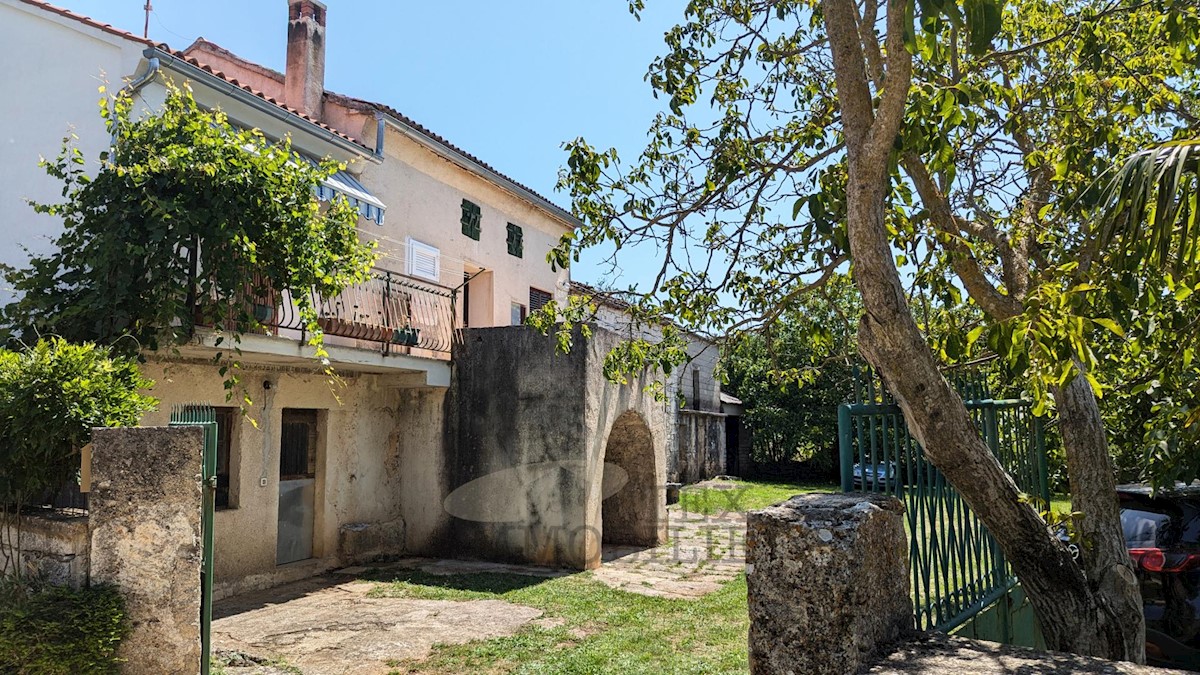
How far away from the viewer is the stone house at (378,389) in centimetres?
877

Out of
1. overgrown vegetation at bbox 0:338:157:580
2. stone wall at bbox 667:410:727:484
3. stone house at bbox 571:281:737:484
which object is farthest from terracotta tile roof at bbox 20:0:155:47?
stone wall at bbox 667:410:727:484

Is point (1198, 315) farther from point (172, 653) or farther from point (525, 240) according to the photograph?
point (525, 240)

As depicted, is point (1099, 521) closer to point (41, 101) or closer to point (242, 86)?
point (242, 86)

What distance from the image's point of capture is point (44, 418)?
5.26m

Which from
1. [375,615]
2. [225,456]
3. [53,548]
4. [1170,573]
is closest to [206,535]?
[53,548]

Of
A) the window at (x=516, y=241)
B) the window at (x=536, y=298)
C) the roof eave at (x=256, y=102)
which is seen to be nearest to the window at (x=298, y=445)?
the roof eave at (x=256, y=102)

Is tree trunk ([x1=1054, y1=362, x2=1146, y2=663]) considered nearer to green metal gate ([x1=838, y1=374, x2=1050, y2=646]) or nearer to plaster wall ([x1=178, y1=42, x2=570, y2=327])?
green metal gate ([x1=838, y1=374, x2=1050, y2=646])

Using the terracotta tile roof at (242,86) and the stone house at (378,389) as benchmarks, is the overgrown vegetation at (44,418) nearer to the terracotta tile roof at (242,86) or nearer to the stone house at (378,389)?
the stone house at (378,389)

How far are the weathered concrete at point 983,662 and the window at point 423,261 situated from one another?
1064 centimetres

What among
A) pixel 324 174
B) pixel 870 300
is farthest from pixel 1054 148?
pixel 324 174

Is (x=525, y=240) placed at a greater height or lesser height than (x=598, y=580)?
greater

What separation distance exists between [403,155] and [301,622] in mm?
7630

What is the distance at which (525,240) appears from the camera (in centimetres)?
1627

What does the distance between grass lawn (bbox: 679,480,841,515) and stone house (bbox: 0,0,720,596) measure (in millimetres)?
5885
